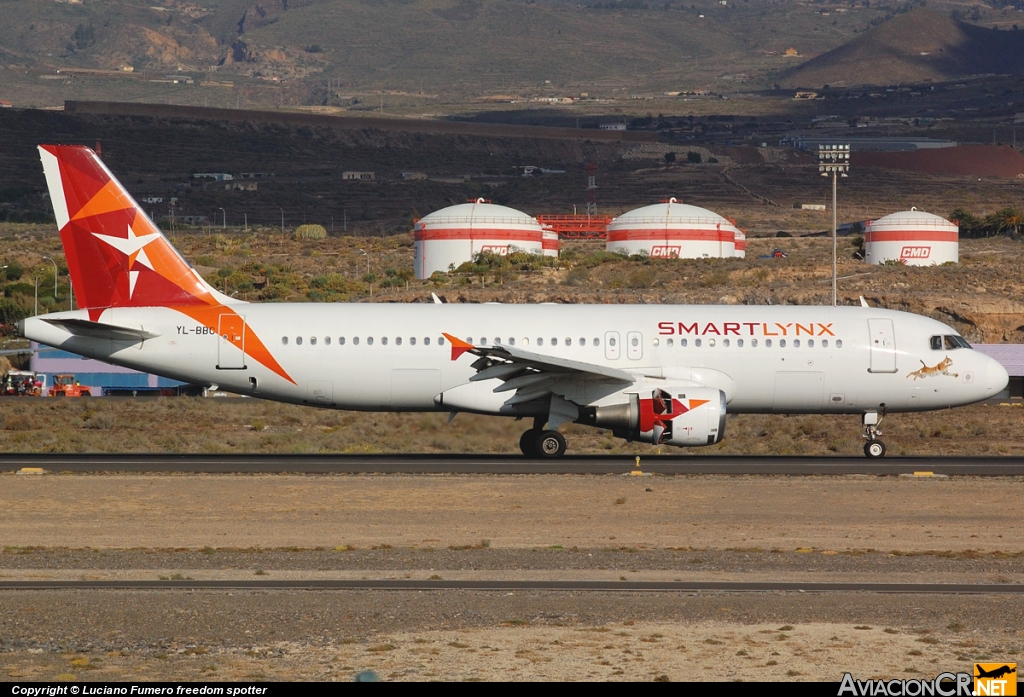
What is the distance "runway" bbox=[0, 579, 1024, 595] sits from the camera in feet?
52.4

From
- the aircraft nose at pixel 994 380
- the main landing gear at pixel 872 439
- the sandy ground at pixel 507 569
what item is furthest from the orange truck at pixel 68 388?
the aircraft nose at pixel 994 380

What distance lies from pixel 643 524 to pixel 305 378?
39.5 feet

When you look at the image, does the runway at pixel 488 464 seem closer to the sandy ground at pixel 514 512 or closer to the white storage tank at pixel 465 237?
the sandy ground at pixel 514 512

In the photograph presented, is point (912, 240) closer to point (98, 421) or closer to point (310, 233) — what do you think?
point (310, 233)

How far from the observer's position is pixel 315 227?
5098 inches

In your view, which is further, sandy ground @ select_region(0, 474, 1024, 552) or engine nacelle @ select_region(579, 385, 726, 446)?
engine nacelle @ select_region(579, 385, 726, 446)

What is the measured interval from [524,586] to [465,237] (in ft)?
248

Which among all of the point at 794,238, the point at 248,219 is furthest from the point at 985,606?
the point at 248,219

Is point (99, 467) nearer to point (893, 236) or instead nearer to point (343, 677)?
point (343, 677)

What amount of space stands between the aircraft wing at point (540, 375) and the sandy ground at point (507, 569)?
3.73m

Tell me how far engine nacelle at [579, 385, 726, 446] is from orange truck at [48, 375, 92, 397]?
34.2 meters

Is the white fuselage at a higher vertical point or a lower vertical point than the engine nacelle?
higher

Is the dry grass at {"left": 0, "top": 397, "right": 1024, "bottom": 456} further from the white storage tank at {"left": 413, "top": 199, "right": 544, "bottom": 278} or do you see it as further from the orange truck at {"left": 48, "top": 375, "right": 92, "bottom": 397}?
the white storage tank at {"left": 413, "top": 199, "right": 544, "bottom": 278}

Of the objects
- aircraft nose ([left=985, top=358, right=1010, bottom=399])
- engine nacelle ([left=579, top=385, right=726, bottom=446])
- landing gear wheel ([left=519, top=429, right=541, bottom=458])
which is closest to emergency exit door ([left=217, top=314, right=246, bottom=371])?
landing gear wheel ([left=519, top=429, right=541, bottom=458])
